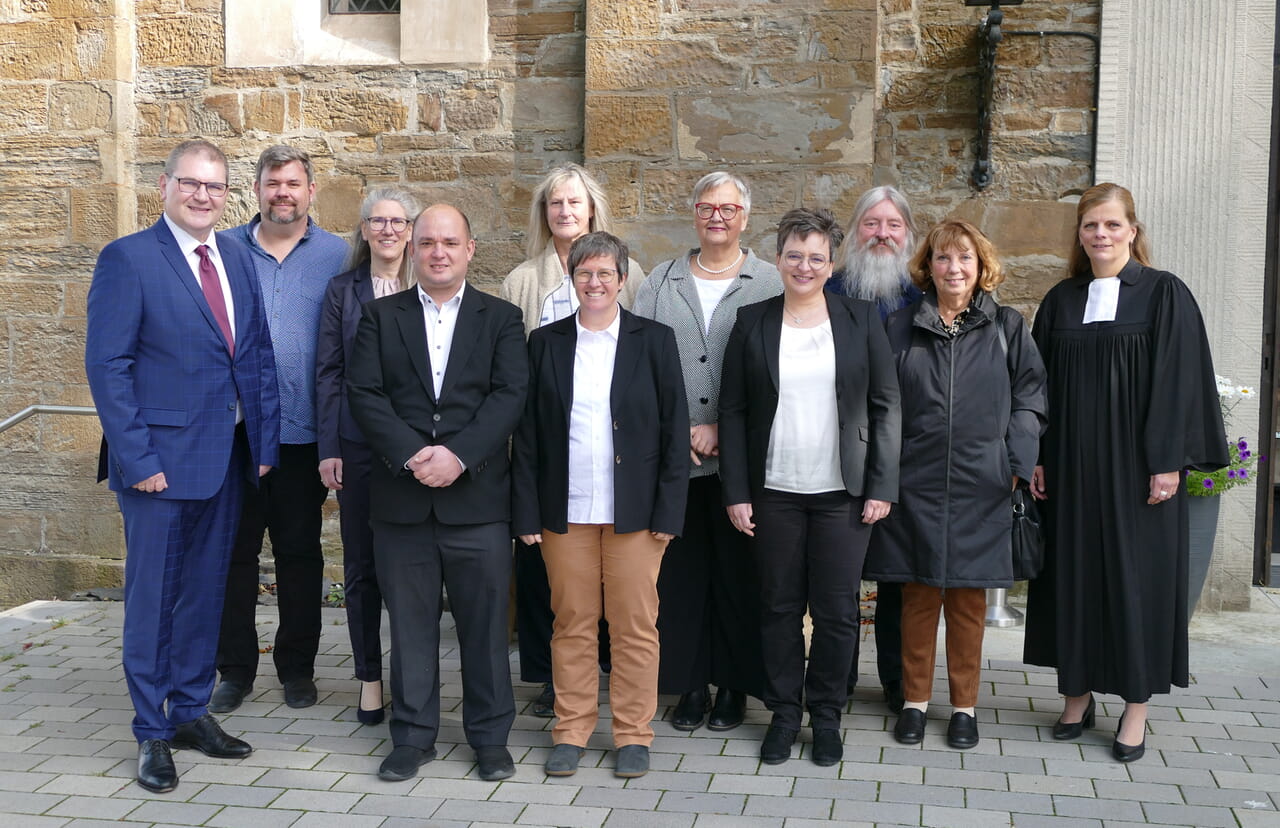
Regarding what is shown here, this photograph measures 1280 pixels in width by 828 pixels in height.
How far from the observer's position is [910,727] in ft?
13.4

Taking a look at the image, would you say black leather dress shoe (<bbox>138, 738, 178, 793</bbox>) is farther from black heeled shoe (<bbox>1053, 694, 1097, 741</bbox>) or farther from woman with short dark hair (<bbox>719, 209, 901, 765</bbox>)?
black heeled shoe (<bbox>1053, 694, 1097, 741</bbox>)

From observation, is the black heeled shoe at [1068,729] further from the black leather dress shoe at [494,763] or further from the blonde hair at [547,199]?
the blonde hair at [547,199]

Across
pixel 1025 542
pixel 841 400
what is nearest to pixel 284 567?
pixel 841 400

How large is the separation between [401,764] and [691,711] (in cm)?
103

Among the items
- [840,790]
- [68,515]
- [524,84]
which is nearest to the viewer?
[840,790]

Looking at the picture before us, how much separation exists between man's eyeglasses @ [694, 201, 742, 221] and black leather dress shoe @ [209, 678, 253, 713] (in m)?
2.43

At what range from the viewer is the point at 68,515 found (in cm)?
666

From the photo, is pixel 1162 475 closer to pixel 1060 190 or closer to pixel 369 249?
pixel 1060 190

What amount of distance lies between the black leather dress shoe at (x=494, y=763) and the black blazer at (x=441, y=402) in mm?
720

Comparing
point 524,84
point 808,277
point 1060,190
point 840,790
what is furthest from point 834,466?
point 524,84

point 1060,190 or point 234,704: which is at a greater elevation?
point 1060,190

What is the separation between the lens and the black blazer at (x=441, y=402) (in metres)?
3.73

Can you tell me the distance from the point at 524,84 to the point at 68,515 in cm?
338

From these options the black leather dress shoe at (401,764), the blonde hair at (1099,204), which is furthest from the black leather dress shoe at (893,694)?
the black leather dress shoe at (401,764)
